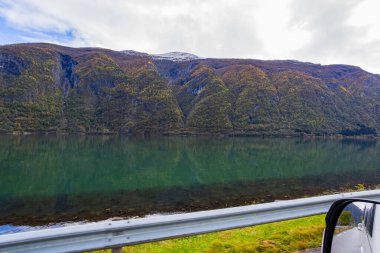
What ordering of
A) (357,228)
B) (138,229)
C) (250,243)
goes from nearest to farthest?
(357,228) < (138,229) < (250,243)

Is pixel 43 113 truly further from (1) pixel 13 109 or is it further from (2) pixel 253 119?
(2) pixel 253 119

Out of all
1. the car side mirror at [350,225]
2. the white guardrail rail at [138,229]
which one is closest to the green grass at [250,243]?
the white guardrail rail at [138,229]

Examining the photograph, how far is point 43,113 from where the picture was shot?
17675cm

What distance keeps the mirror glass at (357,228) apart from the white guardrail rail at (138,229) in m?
1.45

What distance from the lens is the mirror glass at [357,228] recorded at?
1692 millimetres

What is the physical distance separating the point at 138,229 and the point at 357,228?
1742 millimetres

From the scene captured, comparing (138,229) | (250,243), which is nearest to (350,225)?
(138,229)

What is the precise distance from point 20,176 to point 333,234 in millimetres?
34815

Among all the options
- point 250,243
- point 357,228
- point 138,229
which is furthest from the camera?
point 250,243

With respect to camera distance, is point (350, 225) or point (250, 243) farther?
point (250, 243)

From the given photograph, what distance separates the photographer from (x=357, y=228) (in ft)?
6.29

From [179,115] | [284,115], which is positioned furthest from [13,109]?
[284,115]

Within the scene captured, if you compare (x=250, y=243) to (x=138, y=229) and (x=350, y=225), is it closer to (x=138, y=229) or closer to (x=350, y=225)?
(x=138, y=229)

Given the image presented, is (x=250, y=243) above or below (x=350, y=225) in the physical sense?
below
